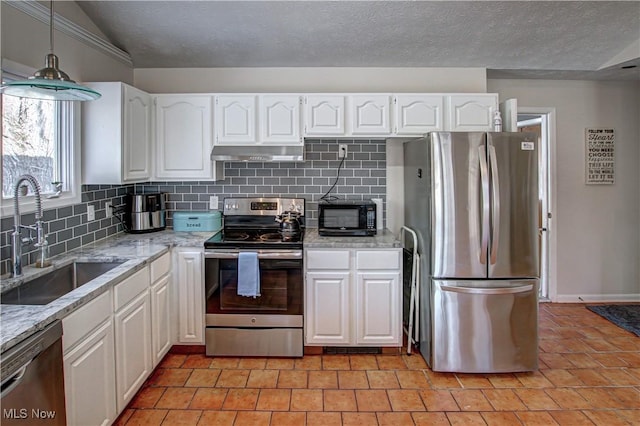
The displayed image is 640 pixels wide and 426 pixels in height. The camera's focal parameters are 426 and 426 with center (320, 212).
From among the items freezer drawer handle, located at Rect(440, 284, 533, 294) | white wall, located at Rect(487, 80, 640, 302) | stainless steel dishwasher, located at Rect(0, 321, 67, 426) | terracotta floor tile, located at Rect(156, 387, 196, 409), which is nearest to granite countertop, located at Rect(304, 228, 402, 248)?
freezer drawer handle, located at Rect(440, 284, 533, 294)

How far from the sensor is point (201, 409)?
2.56 m

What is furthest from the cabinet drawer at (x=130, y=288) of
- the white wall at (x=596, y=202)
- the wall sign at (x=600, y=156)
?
the wall sign at (x=600, y=156)

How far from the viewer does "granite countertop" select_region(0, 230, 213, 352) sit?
5.16ft

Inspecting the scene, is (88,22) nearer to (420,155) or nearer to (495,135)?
(420,155)

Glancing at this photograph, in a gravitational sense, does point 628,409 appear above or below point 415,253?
below

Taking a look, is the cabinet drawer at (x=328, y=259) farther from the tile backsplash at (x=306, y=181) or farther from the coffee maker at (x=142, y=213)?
the coffee maker at (x=142, y=213)

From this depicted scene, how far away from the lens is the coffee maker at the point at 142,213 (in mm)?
3545

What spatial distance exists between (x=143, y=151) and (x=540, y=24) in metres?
3.23

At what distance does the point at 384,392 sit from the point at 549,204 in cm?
303

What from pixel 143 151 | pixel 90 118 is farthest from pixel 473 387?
pixel 90 118

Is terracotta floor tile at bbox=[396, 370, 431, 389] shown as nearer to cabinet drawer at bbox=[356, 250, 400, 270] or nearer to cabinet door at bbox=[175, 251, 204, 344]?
cabinet drawer at bbox=[356, 250, 400, 270]

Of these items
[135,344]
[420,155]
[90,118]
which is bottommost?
[135,344]

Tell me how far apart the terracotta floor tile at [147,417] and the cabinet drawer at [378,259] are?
1.63 metres

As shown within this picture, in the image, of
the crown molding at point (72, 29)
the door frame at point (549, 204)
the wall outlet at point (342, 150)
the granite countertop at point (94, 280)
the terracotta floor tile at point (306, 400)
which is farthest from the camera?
the door frame at point (549, 204)
